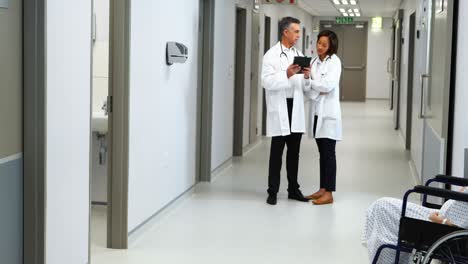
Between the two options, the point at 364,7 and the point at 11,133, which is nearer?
the point at 11,133

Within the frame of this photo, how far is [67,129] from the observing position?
378 cm

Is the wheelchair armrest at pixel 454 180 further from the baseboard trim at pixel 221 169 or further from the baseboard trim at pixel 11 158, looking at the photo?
the baseboard trim at pixel 221 169

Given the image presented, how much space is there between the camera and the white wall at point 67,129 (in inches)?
139

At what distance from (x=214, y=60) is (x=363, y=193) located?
2081 mm

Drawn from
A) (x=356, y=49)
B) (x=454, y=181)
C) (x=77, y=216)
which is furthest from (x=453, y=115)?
(x=356, y=49)

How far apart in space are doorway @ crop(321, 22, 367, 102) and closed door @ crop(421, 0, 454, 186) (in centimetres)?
1715

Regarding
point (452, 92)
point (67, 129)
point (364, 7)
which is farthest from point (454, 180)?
point (364, 7)

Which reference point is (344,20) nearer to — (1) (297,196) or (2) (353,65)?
(2) (353,65)

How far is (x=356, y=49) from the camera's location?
24.0 m

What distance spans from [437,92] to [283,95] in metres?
1.46

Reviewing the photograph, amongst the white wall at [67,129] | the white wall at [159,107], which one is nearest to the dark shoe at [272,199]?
the white wall at [159,107]

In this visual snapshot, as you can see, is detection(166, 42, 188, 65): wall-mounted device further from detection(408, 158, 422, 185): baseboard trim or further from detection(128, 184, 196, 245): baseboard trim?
detection(408, 158, 422, 185): baseboard trim

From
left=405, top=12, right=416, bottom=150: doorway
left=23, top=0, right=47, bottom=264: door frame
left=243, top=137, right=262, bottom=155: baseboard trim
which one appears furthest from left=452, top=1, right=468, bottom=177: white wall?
left=405, top=12, right=416, bottom=150: doorway

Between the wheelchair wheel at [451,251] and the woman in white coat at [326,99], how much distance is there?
3248mm
